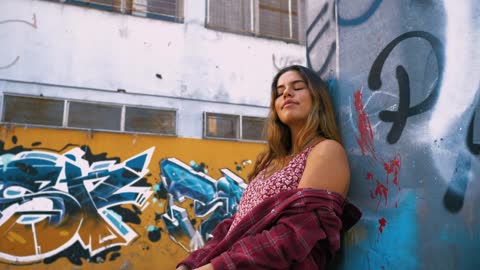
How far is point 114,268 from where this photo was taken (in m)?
6.96

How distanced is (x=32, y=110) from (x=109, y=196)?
1.94m

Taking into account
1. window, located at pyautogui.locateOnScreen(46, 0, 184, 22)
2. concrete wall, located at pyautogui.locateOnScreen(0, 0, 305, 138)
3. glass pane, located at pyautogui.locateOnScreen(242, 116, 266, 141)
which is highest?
window, located at pyautogui.locateOnScreen(46, 0, 184, 22)

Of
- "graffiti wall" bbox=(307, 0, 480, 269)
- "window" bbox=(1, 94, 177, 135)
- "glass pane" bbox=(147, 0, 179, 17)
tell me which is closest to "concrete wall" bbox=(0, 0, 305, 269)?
"window" bbox=(1, 94, 177, 135)

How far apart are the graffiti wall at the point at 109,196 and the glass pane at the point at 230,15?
244 cm

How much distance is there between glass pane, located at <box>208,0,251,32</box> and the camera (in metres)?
8.43

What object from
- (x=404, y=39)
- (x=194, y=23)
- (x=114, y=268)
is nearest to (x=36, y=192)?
(x=114, y=268)

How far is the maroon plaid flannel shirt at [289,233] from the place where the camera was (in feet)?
4.34

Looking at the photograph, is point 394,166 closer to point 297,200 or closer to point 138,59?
point 297,200

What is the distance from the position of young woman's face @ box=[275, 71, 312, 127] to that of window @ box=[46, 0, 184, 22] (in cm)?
673

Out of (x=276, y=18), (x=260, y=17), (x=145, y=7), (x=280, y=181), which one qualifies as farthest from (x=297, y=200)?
(x=276, y=18)

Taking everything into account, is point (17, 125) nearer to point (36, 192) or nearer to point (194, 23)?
point (36, 192)

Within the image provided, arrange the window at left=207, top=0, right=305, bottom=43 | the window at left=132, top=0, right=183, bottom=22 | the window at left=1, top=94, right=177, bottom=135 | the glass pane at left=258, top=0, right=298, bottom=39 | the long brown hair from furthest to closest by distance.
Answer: the glass pane at left=258, top=0, right=298, bottom=39 < the window at left=207, top=0, right=305, bottom=43 < the window at left=132, top=0, right=183, bottom=22 < the window at left=1, top=94, right=177, bottom=135 < the long brown hair

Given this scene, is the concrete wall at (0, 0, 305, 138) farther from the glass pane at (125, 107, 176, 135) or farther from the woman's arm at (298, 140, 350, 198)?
the woman's arm at (298, 140, 350, 198)

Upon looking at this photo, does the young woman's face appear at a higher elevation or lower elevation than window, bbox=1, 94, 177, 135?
lower
